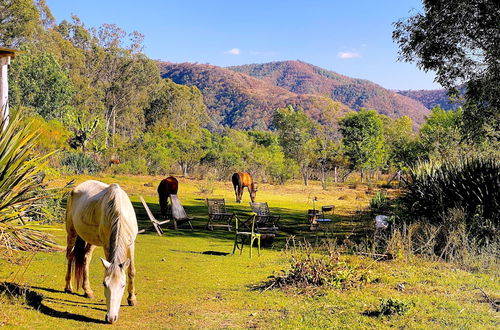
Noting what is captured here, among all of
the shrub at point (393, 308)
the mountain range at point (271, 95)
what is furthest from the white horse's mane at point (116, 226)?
the mountain range at point (271, 95)

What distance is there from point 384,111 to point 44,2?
113558mm

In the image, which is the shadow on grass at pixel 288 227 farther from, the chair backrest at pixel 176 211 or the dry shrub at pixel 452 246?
the dry shrub at pixel 452 246

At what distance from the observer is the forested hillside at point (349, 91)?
14912 centimetres

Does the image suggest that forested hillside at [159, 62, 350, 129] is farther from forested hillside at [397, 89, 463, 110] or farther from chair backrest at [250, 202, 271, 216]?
chair backrest at [250, 202, 271, 216]

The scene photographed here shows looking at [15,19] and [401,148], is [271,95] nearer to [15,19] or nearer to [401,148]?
[401,148]

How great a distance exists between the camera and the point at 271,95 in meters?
135

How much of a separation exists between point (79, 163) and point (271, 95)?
109 meters

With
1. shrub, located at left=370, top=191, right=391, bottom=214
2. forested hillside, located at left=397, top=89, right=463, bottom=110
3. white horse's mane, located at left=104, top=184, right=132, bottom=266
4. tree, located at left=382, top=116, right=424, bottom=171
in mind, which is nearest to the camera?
white horse's mane, located at left=104, top=184, right=132, bottom=266

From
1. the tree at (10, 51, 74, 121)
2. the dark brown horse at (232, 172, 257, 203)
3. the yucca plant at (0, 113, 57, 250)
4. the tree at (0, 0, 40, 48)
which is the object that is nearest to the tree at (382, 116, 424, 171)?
the dark brown horse at (232, 172, 257, 203)

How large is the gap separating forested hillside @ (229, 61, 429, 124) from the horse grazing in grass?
13949 centimetres

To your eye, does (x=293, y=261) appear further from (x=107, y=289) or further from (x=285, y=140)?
(x=285, y=140)

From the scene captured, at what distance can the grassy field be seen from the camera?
5551 mm

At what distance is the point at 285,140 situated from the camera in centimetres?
5594

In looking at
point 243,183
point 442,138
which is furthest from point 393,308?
point 442,138
